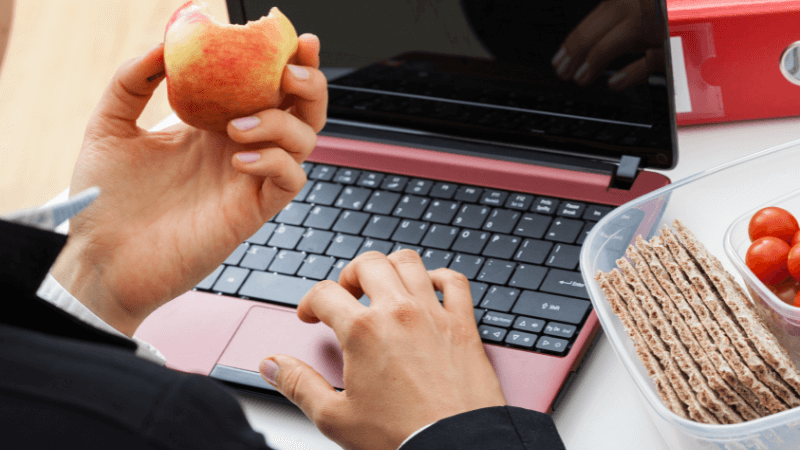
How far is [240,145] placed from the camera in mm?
627

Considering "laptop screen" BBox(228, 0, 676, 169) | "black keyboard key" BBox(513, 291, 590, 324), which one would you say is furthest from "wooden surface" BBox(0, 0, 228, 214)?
"black keyboard key" BBox(513, 291, 590, 324)

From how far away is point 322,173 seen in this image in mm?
755

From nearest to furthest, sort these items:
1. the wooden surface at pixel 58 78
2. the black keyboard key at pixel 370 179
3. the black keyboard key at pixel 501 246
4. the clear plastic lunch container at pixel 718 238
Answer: the clear plastic lunch container at pixel 718 238 → the black keyboard key at pixel 501 246 → the black keyboard key at pixel 370 179 → the wooden surface at pixel 58 78

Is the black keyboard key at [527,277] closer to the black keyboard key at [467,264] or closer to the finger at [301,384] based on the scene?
the black keyboard key at [467,264]

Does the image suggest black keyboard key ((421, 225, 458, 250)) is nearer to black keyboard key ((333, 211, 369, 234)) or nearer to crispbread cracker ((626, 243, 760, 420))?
black keyboard key ((333, 211, 369, 234))

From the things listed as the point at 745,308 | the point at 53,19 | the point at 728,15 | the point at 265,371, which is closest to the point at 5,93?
the point at 53,19

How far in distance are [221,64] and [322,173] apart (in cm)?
24

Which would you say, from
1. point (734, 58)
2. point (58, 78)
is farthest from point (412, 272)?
point (58, 78)

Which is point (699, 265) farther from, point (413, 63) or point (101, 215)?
point (101, 215)

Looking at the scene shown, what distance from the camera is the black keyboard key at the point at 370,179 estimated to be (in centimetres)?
73

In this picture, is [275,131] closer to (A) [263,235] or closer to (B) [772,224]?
(A) [263,235]

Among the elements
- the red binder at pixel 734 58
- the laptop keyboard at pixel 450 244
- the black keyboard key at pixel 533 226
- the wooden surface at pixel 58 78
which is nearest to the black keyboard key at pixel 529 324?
the laptop keyboard at pixel 450 244

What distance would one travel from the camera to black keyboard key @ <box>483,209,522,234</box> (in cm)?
65

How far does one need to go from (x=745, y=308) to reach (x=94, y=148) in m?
0.54
